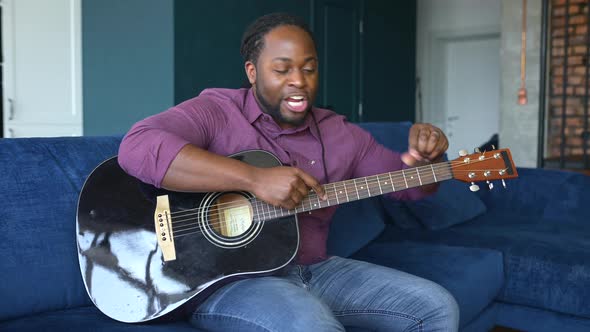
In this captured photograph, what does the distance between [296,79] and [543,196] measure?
1818 millimetres

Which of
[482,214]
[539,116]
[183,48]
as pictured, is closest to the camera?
[482,214]

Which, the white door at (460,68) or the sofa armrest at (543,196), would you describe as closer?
the sofa armrest at (543,196)

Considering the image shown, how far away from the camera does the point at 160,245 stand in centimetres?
145

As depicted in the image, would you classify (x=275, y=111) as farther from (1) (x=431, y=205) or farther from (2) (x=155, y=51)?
(2) (x=155, y=51)

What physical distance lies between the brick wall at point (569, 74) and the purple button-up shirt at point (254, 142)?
400cm

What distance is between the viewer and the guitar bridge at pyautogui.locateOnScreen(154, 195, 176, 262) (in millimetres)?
1443

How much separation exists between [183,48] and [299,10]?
1447 millimetres

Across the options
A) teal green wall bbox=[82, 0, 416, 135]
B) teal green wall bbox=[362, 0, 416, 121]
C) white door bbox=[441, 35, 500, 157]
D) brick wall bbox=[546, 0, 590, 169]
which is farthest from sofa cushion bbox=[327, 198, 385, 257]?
white door bbox=[441, 35, 500, 157]

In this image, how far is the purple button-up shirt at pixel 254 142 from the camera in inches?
57.6

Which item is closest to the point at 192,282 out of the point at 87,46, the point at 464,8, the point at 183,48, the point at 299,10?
the point at 183,48

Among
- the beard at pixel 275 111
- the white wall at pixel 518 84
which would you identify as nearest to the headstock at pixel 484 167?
the beard at pixel 275 111

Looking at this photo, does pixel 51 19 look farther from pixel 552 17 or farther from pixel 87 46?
pixel 552 17

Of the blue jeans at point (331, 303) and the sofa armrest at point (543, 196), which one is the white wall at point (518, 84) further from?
the blue jeans at point (331, 303)

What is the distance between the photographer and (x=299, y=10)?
205 inches
